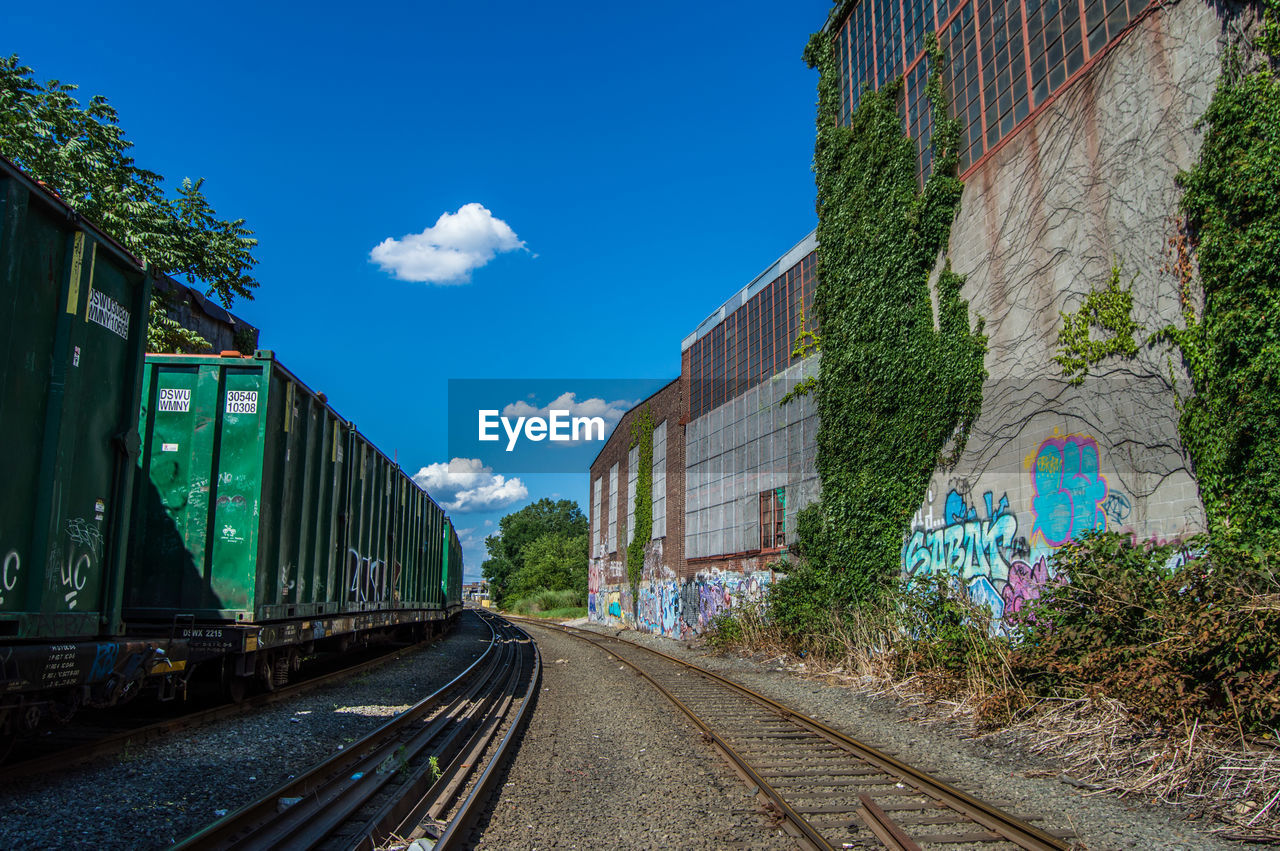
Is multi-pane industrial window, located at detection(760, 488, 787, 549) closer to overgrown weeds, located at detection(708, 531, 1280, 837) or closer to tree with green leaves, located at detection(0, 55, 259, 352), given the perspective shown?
overgrown weeds, located at detection(708, 531, 1280, 837)

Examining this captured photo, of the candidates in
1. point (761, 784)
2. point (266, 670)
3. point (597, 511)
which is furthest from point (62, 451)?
point (597, 511)

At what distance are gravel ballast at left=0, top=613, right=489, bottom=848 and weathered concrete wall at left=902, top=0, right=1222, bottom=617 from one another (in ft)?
28.7

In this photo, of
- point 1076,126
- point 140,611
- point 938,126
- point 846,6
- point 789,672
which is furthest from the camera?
point 846,6

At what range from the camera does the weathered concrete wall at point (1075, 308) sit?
867 centimetres

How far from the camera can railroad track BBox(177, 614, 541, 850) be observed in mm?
4430

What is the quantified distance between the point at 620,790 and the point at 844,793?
171 centimetres

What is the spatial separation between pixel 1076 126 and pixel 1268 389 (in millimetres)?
4722

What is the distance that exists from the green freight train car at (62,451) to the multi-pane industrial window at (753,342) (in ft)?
47.9

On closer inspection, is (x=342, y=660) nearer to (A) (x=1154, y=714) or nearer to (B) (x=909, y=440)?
(B) (x=909, y=440)

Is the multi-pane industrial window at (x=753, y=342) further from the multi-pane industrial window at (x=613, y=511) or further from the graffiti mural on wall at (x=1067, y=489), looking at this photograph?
the multi-pane industrial window at (x=613, y=511)

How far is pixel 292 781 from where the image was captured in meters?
5.24

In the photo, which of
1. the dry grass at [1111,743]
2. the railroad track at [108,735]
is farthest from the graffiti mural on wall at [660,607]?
the railroad track at [108,735]

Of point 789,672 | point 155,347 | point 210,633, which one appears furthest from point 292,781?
point 155,347

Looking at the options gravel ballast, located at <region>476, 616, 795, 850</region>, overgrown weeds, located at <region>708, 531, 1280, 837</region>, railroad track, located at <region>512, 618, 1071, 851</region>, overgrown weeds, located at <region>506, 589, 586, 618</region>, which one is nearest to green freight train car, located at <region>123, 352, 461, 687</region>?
gravel ballast, located at <region>476, 616, 795, 850</region>
